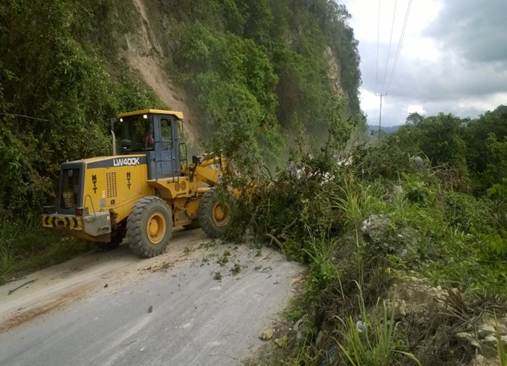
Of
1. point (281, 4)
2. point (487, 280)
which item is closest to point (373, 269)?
point (487, 280)

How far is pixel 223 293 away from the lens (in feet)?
18.2

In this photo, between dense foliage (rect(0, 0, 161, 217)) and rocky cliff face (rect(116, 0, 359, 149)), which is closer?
dense foliage (rect(0, 0, 161, 217))

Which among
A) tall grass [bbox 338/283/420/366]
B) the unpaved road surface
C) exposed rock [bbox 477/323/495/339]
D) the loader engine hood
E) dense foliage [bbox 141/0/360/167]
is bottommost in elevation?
the unpaved road surface

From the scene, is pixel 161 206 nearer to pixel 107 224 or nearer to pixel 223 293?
pixel 107 224

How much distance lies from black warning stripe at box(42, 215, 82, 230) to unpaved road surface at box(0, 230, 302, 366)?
2.64 ft

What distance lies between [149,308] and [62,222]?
260 cm

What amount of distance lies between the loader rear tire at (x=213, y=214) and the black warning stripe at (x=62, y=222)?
2251mm

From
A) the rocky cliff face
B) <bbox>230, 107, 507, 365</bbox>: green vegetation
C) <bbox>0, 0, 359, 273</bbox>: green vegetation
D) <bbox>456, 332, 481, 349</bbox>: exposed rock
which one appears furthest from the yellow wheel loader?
<bbox>456, 332, 481, 349</bbox>: exposed rock

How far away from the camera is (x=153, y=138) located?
7.91 meters

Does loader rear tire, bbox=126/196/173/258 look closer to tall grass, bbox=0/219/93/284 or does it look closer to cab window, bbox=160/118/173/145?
cab window, bbox=160/118/173/145

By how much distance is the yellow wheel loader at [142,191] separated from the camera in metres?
6.97

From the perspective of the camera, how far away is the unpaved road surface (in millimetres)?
4438

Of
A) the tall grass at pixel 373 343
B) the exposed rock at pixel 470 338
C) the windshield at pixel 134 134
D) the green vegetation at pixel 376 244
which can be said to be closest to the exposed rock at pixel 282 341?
the green vegetation at pixel 376 244

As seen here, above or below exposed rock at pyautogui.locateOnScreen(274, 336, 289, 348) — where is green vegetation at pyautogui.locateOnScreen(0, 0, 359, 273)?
above
